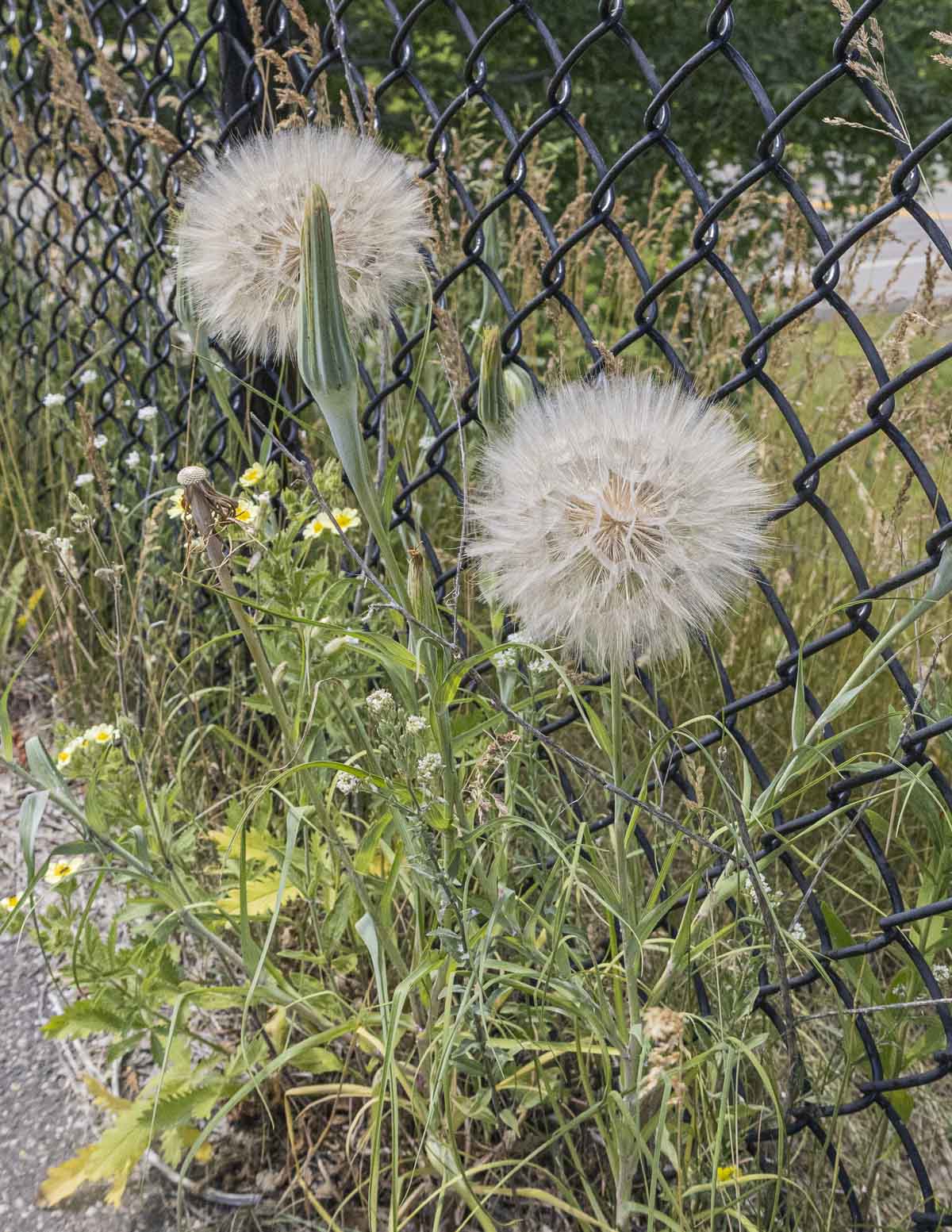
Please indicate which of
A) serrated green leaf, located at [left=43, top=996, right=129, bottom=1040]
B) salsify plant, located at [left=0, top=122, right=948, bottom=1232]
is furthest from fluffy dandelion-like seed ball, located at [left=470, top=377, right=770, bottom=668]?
serrated green leaf, located at [left=43, top=996, right=129, bottom=1040]

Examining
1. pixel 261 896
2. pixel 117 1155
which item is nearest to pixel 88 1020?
pixel 117 1155

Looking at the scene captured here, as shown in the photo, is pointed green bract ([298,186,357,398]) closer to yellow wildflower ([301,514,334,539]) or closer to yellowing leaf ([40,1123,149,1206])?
yellow wildflower ([301,514,334,539])

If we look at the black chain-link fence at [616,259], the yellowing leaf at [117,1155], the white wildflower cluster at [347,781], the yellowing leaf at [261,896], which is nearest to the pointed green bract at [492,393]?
the black chain-link fence at [616,259]

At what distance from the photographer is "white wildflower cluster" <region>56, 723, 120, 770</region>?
1591 millimetres

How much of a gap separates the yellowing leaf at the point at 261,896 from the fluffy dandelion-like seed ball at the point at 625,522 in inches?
30.2

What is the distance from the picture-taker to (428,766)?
1.23 metres

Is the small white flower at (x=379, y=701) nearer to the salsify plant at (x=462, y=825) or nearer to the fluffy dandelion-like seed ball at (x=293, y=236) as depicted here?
the salsify plant at (x=462, y=825)

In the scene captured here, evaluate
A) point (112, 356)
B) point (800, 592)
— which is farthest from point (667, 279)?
point (112, 356)

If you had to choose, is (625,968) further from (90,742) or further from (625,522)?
(90,742)

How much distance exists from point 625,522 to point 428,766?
14.5 inches

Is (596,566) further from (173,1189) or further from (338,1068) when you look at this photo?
(173,1189)

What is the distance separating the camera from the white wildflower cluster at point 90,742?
5.22ft

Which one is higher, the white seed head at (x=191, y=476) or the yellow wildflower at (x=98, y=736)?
the white seed head at (x=191, y=476)

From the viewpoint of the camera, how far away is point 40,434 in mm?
3344
